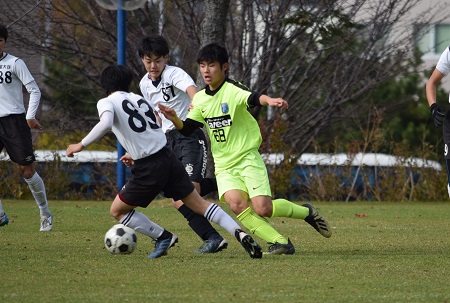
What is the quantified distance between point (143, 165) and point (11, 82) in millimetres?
3127

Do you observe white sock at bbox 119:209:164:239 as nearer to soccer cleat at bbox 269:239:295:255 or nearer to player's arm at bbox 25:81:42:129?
soccer cleat at bbox 269:239:295:255

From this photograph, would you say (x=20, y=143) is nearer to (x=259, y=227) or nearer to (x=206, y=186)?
(x=206, y=186)

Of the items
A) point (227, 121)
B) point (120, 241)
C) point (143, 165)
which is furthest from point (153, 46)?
point (120, 241)

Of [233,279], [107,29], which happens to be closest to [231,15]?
[107,29]

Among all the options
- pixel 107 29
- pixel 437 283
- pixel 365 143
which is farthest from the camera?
pixel 107 29

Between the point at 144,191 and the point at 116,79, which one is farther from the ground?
the point at 116,79

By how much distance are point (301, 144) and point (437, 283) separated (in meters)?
14.9

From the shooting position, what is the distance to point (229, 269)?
25.6ft

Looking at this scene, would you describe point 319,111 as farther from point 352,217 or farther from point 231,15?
point 352,217

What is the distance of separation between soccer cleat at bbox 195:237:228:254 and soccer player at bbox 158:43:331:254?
0.88 ft

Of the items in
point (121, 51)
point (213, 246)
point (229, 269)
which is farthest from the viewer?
point (121, 51)

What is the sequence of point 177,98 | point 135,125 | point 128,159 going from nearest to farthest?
point 135,125
point 128,159
point 177,98

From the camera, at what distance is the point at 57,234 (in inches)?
434

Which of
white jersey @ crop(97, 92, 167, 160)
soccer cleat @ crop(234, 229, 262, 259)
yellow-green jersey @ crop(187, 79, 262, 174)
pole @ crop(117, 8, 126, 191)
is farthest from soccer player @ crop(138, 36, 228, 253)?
pole @ crop(117, 8, 126, 191)
